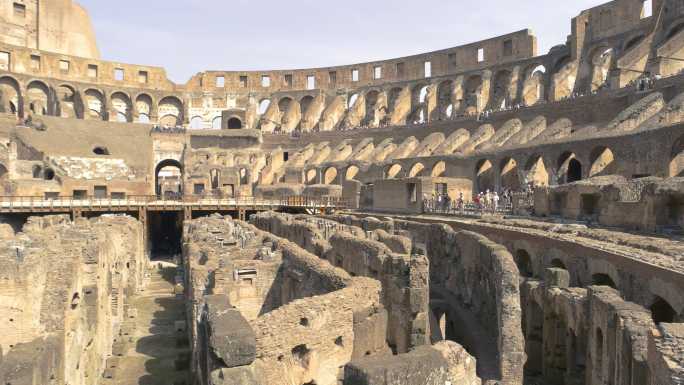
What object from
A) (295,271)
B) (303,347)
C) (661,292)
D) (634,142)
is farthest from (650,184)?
(303,347)

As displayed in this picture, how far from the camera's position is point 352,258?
1070cm

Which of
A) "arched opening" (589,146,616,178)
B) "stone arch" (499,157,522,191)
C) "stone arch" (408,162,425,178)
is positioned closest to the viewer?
"arched opening" (589,146,616,178)

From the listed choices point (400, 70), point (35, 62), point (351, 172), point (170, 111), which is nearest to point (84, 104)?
point (35, 62)

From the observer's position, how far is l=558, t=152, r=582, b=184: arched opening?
26.2 metres

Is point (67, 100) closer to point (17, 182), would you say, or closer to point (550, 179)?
point (17, 182)

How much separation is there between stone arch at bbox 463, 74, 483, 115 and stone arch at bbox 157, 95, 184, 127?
2990cm

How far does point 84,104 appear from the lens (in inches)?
1984

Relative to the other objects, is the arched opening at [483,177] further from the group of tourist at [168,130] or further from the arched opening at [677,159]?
the group of tourist at [168,130]

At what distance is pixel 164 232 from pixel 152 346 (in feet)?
79.7

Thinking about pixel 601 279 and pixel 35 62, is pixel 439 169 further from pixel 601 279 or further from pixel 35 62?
pixel 35 62

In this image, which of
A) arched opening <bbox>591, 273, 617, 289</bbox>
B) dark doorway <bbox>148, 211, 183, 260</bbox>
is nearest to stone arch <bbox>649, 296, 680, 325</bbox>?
arched opening <bbox>591, 273, 617, 289</bbox>

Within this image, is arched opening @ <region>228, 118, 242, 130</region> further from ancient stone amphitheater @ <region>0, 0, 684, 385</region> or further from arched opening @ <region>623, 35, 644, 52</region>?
arched opening @ <region>623, 35, 644, 52</region>

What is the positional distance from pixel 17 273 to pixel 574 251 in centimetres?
1108

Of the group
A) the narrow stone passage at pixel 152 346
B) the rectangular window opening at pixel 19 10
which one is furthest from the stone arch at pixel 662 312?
the rectangular window opening at pixel 19 10
